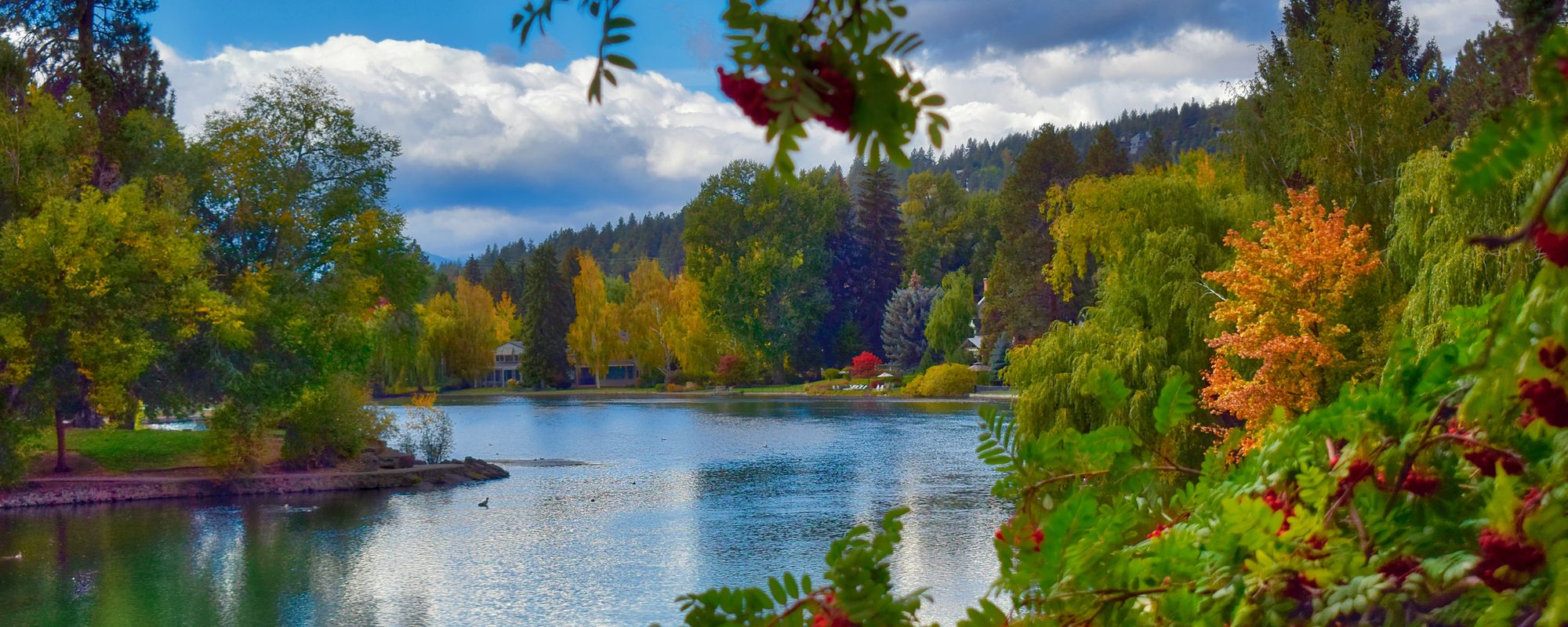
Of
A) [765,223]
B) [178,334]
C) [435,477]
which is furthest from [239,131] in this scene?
[765,223]

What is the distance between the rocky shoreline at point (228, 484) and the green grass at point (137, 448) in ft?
2.73

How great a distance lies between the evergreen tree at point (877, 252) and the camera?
208 feet

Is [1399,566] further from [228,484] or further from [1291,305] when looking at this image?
[228,484]

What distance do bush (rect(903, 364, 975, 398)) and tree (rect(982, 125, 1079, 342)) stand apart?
158 inches

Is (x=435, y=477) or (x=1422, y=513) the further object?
(x=435, y=477)

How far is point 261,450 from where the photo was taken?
24000mm

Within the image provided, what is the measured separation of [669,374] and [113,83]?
3930 cm

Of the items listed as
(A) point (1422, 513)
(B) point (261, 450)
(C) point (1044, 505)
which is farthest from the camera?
(B) point (261, 450)

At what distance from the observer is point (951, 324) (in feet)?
181

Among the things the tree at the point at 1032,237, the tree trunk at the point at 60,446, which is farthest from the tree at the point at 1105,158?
the tree trunk at the point at 60,446

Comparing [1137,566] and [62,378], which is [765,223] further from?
[1137,566]

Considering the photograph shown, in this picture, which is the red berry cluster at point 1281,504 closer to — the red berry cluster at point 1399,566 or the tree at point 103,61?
the red berry cluster at point 1399,566

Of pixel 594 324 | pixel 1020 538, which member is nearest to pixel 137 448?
pixel 1020 538

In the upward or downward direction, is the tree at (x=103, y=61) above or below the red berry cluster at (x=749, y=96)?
above
